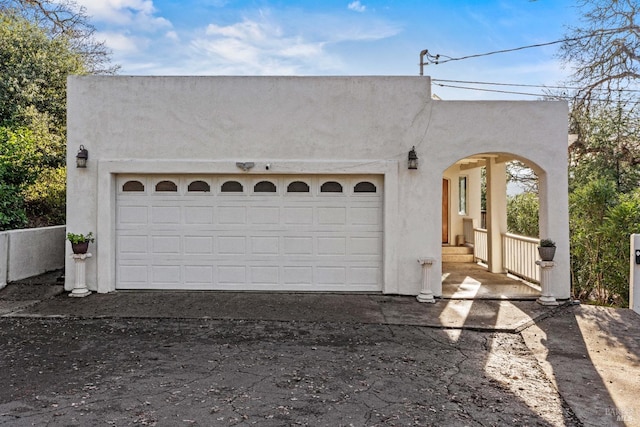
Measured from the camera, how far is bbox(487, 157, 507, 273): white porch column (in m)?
10.1

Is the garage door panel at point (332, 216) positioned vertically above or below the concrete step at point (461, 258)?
above

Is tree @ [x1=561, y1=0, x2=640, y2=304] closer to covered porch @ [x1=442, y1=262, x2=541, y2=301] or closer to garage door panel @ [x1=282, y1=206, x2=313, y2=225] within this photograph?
covered porch @ [x1=442, y1=262, x2=541, y2=301]

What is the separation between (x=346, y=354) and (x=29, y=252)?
308 inches

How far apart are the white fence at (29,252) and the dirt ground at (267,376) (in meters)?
2.92

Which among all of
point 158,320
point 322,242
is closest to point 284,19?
point 322,242

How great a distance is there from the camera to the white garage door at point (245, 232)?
26.8 ft

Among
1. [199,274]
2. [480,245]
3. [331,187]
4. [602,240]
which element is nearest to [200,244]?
[199,274]

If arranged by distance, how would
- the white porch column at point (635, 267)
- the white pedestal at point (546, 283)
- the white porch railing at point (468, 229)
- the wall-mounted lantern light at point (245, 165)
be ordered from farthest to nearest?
the white porch railing at point (468, 229), the wall-mounted lantern light at point (245, 165), the white pedestal at point (546, 283), the white porch column at point (635, 267)

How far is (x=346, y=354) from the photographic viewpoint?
504 cm

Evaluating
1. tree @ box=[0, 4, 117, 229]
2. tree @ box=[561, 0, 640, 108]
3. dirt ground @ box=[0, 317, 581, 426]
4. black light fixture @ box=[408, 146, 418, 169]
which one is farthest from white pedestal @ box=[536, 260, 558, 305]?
tree @ box=[0, 4, 117, 229]

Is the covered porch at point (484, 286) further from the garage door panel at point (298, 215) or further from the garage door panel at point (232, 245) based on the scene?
the garage door panel at point (232, 245)

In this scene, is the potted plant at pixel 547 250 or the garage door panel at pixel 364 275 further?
the garage door panel at pixel 364 275

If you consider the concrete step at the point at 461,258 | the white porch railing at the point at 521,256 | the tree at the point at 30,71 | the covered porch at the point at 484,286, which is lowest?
the covered porch at the point at 484,286

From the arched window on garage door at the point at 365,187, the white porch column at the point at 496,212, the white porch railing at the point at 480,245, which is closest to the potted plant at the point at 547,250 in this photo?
the white porch column at the point at 496,212
